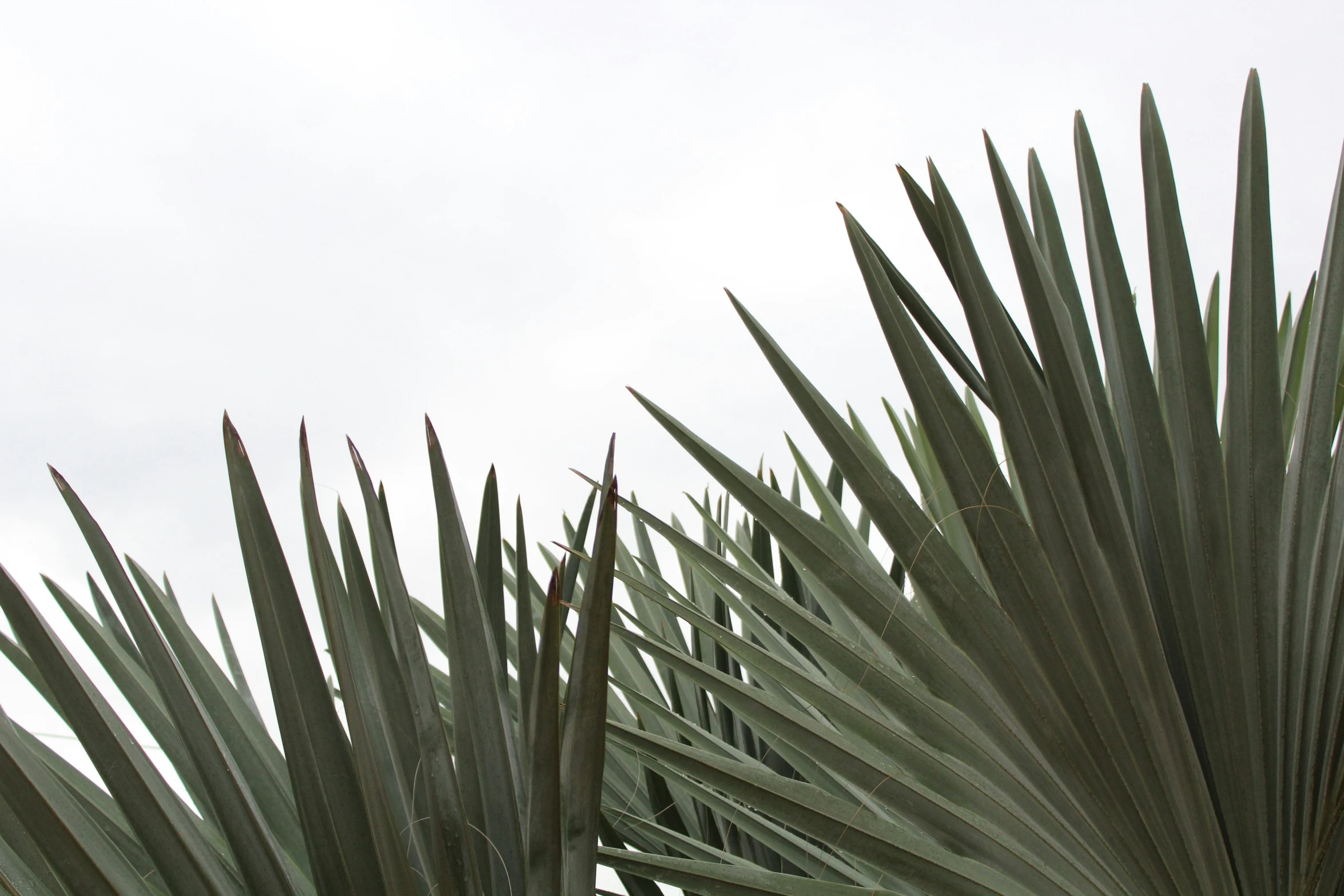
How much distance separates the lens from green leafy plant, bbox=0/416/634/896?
52 centimetres

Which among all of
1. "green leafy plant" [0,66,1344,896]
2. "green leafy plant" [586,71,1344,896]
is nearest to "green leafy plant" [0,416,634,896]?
"green leafy plant" [0,66,1344,896]

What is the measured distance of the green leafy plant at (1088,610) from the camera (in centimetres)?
69

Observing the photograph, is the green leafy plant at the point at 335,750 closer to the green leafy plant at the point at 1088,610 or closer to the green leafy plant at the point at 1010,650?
the green leafy plant at the point at 1010,650

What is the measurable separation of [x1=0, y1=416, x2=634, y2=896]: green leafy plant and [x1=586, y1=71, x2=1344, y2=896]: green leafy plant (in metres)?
0.19

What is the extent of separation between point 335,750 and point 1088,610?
1.97 feet

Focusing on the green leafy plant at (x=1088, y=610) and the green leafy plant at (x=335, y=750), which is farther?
the green leafy plant at (x=1088, y=610)

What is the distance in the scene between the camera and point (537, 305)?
4680mm

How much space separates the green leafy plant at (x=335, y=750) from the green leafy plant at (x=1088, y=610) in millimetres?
186

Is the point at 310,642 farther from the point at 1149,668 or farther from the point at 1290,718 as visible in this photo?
the point at 1290,718

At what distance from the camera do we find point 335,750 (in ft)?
1.89

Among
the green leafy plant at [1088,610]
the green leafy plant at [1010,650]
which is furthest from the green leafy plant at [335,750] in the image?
the green leafy plant at [1088,610]

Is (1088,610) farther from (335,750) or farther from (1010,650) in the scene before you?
(335,750)

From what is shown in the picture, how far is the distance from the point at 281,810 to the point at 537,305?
4.15 metres

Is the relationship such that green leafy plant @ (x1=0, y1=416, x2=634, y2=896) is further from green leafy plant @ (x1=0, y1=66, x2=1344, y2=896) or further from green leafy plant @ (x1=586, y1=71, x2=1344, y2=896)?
green leafy plant @ (x1=586, y1=71, x2=1344, y2=896)
